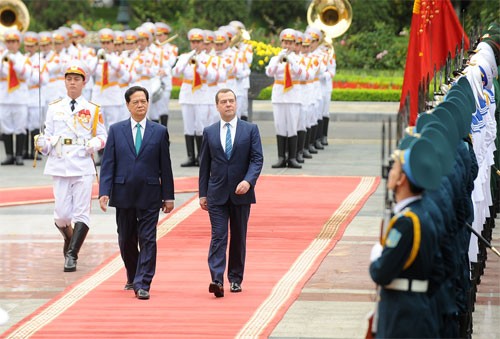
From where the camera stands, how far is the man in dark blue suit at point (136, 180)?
11.2 m

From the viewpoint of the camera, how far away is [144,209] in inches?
441

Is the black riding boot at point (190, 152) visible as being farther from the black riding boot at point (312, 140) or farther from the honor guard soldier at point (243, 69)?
the black riding boot at point (312, 140)

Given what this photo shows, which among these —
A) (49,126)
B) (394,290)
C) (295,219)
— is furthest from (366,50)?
(394,290)

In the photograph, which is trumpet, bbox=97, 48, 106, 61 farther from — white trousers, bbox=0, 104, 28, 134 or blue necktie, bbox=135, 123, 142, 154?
blue necktie, bbox=135, 123, 142, 154

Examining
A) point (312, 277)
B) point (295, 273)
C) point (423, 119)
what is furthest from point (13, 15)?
point (423, 119)

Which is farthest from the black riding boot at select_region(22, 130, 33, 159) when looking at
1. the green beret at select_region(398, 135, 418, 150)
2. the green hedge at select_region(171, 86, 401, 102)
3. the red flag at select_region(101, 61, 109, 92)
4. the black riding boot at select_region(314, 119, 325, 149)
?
the green beret at select_region(398, 135, 418, 150)

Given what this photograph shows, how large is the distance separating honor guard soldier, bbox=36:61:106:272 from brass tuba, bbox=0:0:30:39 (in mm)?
12476

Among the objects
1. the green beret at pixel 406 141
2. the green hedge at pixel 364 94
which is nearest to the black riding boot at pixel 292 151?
the green hedge at pixel 364 94

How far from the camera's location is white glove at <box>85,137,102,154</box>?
40.9 ft

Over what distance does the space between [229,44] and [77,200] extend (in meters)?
9.79

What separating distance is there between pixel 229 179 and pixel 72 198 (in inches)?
78.6

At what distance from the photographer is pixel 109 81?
21.3m

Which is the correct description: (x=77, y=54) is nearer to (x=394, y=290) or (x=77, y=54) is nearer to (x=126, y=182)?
(x=126, y=182)

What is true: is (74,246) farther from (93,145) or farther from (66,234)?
(93,145)
